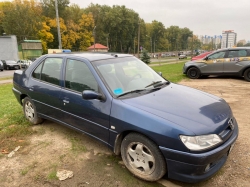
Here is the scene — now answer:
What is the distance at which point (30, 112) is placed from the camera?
180 inches

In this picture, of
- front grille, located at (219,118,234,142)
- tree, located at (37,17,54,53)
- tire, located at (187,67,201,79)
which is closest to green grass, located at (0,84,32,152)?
front grille, located at (219,118,234,142)

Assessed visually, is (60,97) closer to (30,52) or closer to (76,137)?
(76,137)

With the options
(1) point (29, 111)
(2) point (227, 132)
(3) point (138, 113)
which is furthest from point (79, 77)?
(2) point (227, 132)

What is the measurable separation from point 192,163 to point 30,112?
11.9 ft

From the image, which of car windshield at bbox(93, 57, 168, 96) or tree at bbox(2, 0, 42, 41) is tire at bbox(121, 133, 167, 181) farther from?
tree at bbox(2, 0, 42, 41)

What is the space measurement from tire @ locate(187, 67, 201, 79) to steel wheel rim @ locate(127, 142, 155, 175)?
9549 mm

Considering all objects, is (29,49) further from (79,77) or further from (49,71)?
(79,77)

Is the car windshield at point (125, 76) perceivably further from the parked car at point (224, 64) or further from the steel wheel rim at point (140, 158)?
the parked car at point (224, 64)

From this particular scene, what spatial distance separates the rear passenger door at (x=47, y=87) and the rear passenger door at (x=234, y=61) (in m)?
9.19

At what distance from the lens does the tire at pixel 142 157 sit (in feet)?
8.23

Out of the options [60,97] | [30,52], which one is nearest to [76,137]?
[60,97]

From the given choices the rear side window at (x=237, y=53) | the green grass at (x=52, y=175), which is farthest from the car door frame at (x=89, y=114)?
the rear side window at (x=237, y=53)

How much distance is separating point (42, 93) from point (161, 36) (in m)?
103

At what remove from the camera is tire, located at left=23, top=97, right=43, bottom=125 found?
4.44 meters
